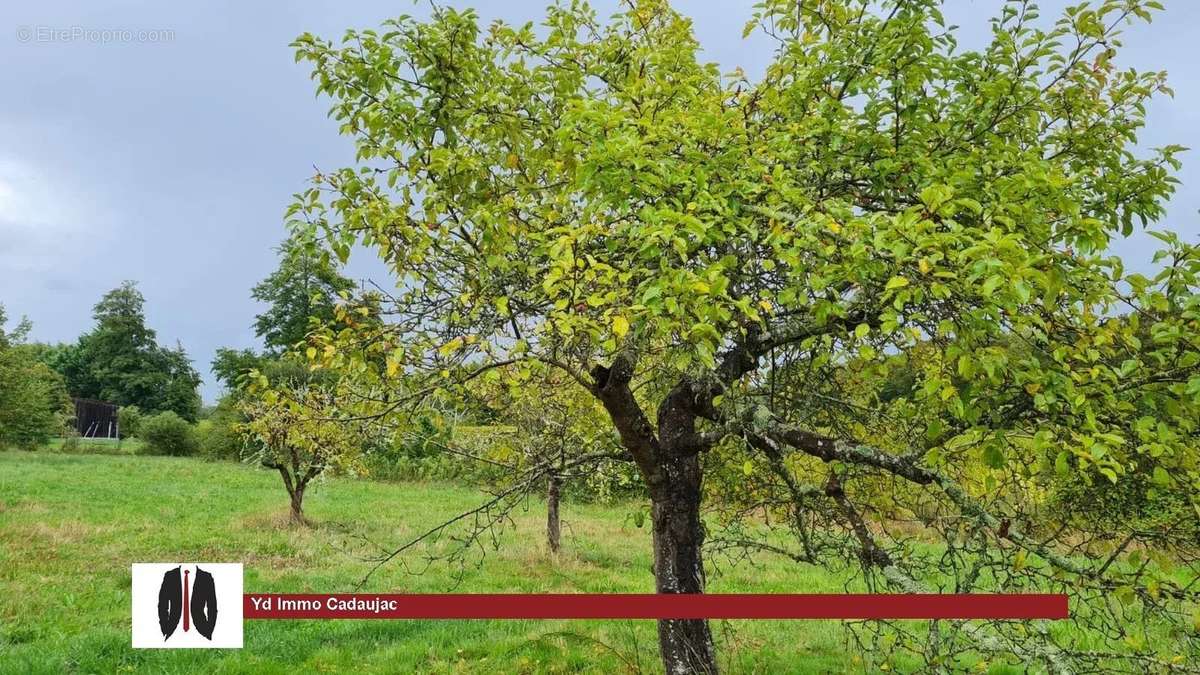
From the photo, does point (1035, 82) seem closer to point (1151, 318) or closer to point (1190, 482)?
point (1151, 318)

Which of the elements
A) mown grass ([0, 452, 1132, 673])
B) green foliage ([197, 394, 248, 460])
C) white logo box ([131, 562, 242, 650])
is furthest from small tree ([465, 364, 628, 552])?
green foliage ([197, 394, 248, 460])

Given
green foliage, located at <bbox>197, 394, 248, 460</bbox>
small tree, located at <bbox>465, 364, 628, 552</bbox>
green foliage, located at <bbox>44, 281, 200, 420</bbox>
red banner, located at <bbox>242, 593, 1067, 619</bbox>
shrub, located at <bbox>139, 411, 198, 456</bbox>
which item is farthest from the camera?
green foliage, located at <bbox>44, 281, 200, 420</bbox>

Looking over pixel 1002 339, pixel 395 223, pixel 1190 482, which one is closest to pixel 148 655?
pixel 395 223

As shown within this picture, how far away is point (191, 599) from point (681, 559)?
15.1ft

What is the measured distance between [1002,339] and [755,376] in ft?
7.78

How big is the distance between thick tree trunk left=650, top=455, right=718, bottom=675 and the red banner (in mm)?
245

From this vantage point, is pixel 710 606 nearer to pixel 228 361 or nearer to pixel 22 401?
pixel 22 401

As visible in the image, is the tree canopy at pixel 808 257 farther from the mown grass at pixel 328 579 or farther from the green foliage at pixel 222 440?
the green foliage at pixel 222 440

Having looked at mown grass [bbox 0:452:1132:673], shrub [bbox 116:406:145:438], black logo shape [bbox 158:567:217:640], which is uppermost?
shrub [bbox 116:406:145:438]

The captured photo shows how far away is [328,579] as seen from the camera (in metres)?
12.1

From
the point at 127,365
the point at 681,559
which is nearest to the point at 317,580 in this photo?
the point at 681,559

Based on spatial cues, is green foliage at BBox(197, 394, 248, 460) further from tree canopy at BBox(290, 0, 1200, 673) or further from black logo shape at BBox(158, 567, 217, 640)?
tree canopy at BBox(290, 0, 1200, 673)

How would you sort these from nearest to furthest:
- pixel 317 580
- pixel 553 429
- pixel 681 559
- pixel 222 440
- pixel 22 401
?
pixel 681 559
pixel 553 429
pixel 317 580
pixel 22 401
pixel 222 440

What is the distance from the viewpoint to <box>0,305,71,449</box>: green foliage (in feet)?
106
